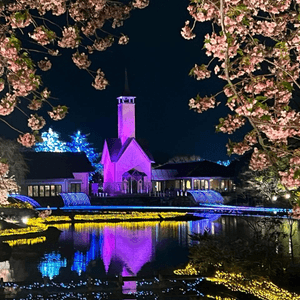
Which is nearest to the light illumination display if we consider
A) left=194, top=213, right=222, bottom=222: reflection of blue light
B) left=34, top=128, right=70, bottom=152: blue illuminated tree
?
left=34, top=128, right=70, bottom=152: blue illuminated tree

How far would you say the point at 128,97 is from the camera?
6594 cm

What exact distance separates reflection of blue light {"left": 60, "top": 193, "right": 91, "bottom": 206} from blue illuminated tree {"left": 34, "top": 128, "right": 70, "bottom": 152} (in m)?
25.4

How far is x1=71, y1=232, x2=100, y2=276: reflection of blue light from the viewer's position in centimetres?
2166

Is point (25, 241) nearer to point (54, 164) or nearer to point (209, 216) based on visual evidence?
point (209, 216)

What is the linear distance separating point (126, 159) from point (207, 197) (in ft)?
38.6

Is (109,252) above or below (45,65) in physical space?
below

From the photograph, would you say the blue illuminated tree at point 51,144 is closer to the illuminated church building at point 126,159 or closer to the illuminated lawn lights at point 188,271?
the illuminated church building at point 126,159

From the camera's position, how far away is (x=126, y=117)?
214ft

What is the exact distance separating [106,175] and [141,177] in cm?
444

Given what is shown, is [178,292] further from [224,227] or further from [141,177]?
[141,177]

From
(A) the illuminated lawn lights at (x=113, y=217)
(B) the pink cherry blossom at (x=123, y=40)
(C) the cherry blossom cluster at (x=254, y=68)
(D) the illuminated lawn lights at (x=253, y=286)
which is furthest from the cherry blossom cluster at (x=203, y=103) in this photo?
Answer: (A) the illuminated lawn lights at (x=113, y=217)

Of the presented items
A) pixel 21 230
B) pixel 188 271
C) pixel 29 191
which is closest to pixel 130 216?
pixel 21 230

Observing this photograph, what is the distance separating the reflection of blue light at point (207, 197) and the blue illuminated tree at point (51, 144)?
100.0 ft

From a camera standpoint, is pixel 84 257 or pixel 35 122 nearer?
pixel 35 122
